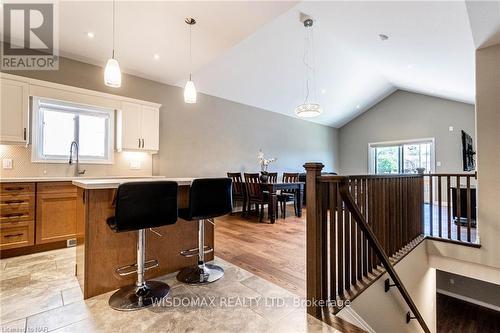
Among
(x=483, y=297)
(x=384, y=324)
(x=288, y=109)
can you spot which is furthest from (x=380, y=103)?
(x=384, y=324)

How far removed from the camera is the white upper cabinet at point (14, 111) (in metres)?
2.92

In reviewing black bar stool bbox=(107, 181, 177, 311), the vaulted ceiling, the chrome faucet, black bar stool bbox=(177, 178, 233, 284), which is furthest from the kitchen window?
black bar stool bbox=(177, 178, 233, 284)

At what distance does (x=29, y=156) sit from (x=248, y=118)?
440 cm

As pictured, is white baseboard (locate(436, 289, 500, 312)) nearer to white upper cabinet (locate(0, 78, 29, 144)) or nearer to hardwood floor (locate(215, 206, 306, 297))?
hardwood floor (locate(215, 206, 306, 297))

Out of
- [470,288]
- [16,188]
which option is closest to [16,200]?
[16,188]

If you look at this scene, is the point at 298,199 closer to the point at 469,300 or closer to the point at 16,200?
the point at 469,300

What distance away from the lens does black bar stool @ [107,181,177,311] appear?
172cm

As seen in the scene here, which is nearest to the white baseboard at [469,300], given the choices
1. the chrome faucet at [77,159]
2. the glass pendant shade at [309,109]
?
the glass pendant shade at [309,109]

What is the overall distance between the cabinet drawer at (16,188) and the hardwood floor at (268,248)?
2.35m

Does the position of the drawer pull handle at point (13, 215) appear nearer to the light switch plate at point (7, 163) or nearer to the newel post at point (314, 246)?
the light switch plate at point (7, 163)

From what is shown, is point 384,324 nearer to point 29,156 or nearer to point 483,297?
point 483,297

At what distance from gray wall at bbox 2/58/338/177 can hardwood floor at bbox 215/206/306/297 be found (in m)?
1.51

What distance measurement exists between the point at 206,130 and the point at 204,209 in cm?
347

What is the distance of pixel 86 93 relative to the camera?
362cm
